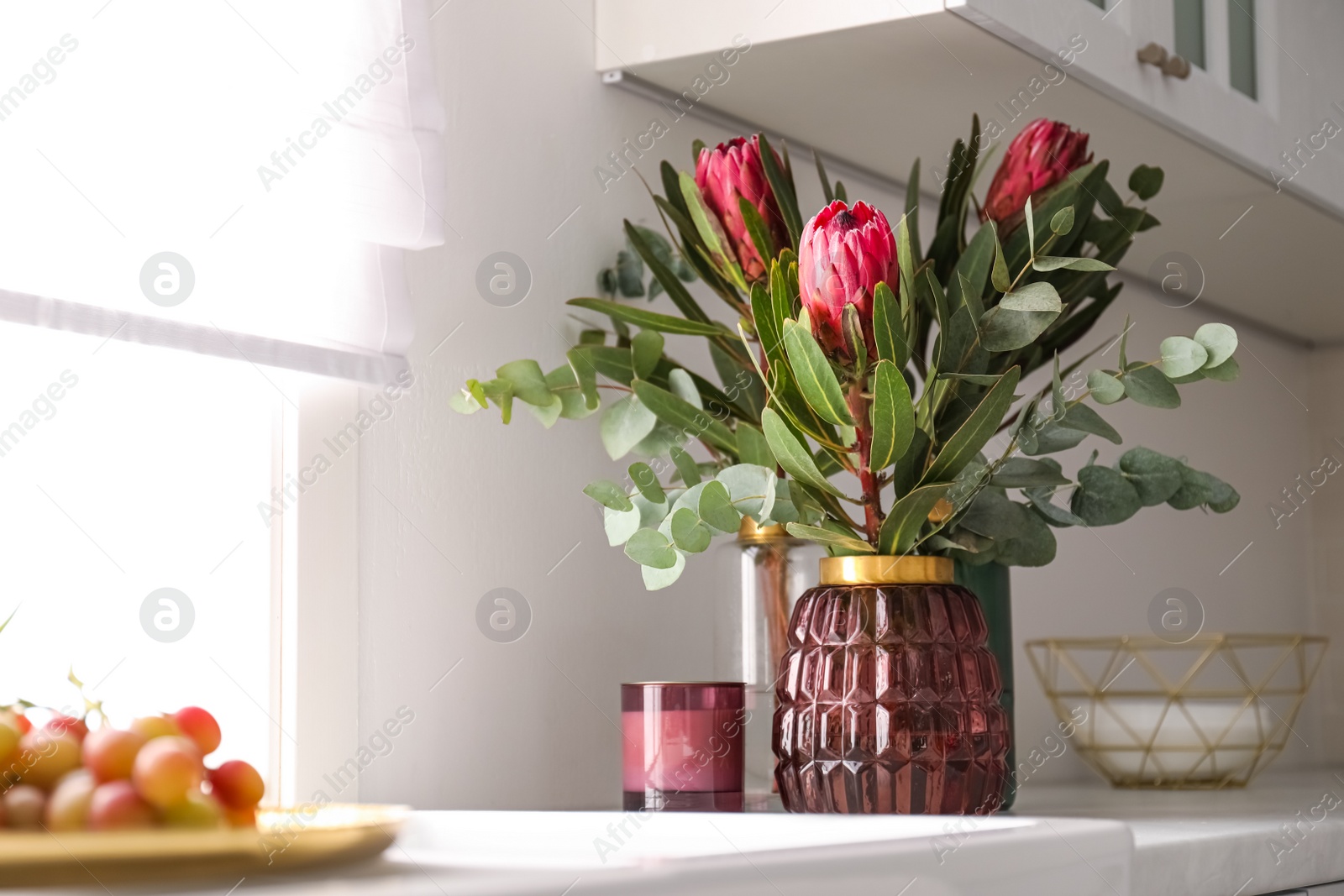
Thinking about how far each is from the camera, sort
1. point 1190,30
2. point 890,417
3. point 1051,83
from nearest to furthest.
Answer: point 890,417 → point 1051,83 → point 1190,30

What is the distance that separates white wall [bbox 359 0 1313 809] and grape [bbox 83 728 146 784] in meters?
0.49

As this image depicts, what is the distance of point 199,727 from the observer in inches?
20.0

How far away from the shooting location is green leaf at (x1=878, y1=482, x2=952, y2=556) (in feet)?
2.73

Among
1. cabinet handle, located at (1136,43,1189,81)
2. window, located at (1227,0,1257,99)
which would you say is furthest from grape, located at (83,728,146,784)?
window, located at (1227,0,1257,99)

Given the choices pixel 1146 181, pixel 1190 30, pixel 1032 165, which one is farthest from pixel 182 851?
pixel 1190 30

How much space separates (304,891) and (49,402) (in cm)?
53

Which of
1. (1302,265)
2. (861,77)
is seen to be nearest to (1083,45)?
(861,77)

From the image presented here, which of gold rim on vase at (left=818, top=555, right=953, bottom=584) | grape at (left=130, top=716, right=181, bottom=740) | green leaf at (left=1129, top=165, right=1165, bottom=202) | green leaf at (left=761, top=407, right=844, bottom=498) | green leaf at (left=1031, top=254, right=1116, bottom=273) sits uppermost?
green leaf at (left=1129, top=165, right=1165, bottom=202)

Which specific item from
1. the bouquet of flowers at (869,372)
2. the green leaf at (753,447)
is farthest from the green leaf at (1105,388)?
the green leaf at (753,447)

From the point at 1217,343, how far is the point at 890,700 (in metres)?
0.30

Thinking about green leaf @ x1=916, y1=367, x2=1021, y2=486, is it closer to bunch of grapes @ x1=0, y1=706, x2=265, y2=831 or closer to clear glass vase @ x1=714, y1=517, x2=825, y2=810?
clear glass vase @ x1=714, y1=517, x2=825, y2=810

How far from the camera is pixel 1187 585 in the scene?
2197 mm

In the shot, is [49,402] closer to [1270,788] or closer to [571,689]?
[571,689]

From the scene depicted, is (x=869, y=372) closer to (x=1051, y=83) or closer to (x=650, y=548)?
(x=650, y=548)
